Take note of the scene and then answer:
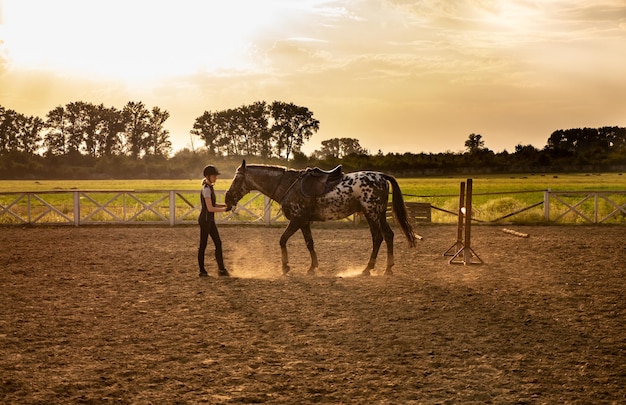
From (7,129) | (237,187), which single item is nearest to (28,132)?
(7,129)

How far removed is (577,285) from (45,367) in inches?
353

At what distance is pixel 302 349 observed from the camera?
7.08 meters

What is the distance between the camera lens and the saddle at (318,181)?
1220 cm

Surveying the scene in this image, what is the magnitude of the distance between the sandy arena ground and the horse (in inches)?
Answer: 29.2

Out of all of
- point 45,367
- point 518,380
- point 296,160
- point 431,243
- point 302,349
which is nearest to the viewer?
point 518,380

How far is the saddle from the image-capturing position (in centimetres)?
1220

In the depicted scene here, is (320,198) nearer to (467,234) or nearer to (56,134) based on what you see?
(467,234)

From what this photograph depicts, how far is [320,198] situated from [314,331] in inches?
187

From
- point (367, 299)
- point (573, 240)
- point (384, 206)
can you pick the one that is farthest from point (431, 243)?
point (367, 299)

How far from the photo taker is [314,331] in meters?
7.88

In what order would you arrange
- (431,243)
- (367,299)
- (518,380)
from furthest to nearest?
(431,243) < (367,299) < (518,380)

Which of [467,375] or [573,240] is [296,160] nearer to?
[573,240]

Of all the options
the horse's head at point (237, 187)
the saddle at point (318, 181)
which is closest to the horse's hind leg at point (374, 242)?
the saddle at point (318, 181)

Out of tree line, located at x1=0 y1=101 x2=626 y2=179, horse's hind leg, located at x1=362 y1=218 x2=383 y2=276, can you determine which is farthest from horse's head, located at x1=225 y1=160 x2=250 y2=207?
tree line, located at x1=0 y1=101 x2=626 y2=179
